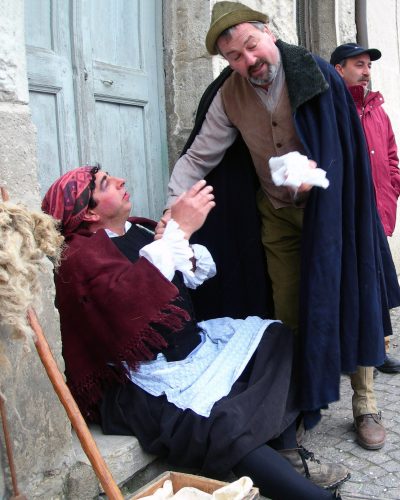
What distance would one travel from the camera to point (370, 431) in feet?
8.98

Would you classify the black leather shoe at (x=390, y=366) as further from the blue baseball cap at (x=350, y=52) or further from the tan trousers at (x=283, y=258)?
the blue baseball cap at (x=350, y=52)

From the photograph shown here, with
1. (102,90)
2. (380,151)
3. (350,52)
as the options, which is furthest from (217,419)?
(350,52)

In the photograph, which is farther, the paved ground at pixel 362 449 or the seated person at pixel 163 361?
the paved ground at pixel 362 449

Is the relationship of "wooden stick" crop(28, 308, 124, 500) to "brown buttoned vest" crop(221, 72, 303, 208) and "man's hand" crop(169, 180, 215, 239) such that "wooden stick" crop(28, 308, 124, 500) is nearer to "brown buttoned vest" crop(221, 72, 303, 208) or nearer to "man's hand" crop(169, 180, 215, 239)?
"man's hand" crop(169, 180, 215, 239)

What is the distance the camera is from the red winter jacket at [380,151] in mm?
3719

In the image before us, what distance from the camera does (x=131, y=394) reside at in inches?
91.2

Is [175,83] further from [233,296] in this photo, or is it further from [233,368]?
[233,368]

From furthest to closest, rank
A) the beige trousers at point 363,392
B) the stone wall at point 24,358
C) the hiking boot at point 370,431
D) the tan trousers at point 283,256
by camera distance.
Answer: the tan trousers at point 283,256 < the beige trousers at point 363,392 < the hiking boot at point 370,431 < the stone wall at point 24,358

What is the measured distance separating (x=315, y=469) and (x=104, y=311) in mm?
980

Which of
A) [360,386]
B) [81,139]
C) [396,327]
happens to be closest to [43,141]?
[81,139]

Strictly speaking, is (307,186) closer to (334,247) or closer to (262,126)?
(334,247)

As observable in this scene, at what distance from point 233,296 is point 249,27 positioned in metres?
1.22

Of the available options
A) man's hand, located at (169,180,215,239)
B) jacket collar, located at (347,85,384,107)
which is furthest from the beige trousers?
jacket collar, located at (347,85,384,107)

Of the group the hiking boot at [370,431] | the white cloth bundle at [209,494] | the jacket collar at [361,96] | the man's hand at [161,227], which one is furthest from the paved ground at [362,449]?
the jacket collar at [361,96]
